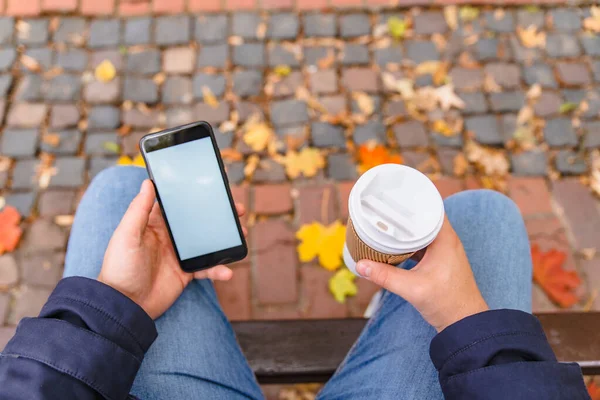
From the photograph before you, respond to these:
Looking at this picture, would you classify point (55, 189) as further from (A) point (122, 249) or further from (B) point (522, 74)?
(B) point (522, 74)

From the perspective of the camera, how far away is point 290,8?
10.0 ft

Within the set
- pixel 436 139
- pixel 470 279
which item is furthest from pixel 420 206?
pixel 436 139

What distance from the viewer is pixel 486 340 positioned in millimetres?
1275

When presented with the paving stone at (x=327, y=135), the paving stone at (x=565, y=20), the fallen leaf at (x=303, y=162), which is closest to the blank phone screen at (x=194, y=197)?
the fallen leaf at (x=303, y=162)

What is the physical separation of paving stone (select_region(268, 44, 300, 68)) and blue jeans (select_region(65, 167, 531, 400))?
1.41m

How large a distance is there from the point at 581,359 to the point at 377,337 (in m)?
0.68

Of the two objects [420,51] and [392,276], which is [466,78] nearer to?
[420,51]

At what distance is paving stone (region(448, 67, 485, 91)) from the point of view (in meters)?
2.88

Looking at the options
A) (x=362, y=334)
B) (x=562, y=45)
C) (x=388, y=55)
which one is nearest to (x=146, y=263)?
(x=362, y=334)

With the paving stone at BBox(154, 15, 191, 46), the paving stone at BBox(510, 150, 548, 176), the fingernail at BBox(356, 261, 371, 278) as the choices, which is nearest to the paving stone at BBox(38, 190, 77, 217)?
the paving stone at BBox(154, 15, 191, 46)

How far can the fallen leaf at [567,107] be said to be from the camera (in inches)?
111

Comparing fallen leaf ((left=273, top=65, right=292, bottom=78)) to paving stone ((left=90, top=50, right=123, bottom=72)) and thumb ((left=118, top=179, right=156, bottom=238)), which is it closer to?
paving stone ((left=90, top=50, right=123, bottom=72))

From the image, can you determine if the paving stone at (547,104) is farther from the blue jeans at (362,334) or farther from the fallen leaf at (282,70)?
the fallen leaf at (282,70)

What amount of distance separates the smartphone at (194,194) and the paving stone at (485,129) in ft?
5.53
